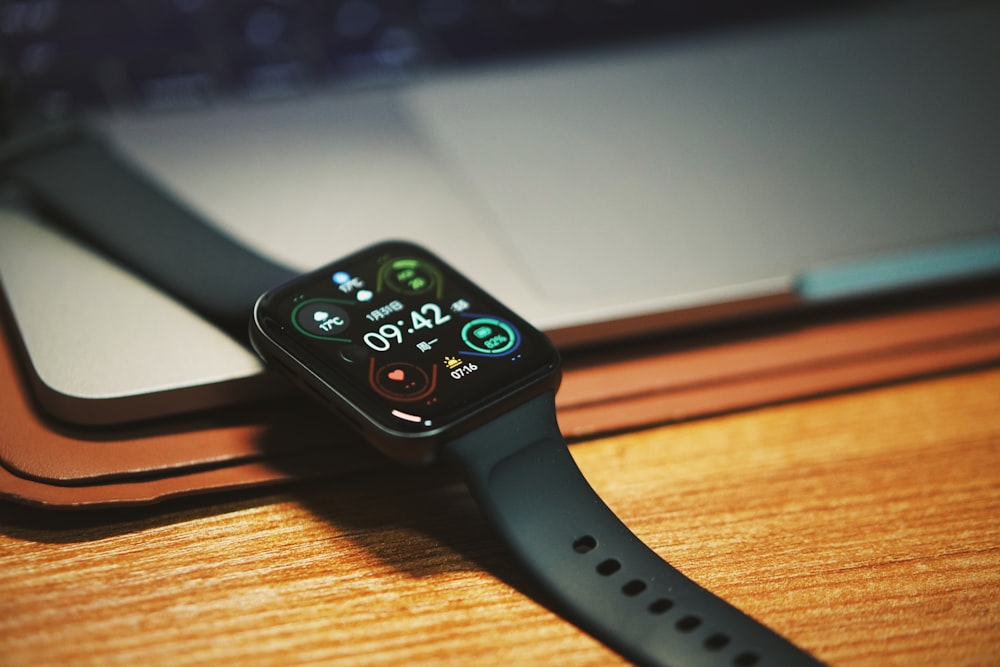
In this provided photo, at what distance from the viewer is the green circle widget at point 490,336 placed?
0.37 m

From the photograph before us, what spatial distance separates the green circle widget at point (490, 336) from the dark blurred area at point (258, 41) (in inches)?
11.0

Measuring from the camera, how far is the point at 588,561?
333 millimetres

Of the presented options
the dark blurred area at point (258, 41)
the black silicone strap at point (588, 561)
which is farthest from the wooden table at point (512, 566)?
the dark blurred area at point (258, 41)

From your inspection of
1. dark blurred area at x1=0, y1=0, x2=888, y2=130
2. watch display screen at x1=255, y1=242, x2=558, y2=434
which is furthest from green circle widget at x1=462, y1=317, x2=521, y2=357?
dark blurred area at x1=0, y1=0, x2=888, y2=130

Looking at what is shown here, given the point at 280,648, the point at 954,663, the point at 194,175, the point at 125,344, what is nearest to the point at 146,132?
the point at 194,175

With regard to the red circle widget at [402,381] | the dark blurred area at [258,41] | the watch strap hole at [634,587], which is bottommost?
the watch strap hole at [634,587]

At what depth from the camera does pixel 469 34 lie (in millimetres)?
653

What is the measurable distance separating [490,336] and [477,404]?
0.12 ft

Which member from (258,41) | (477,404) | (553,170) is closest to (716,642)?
(477,404)

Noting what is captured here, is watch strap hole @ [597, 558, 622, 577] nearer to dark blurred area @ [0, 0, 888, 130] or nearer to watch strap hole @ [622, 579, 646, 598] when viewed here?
watch strap hole @ [622, 579, 646, 598]

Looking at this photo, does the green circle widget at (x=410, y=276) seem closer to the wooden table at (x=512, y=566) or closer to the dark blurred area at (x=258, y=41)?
the wooden table at (x=512, y=566)

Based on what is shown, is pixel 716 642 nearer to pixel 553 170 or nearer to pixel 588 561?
pixel 588 561

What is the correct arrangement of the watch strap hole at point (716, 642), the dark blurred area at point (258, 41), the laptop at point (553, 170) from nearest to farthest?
the watch strap hole at point (716, 642) < the laptop at point (553, 170) < the dark blurred area at point (258, 41)

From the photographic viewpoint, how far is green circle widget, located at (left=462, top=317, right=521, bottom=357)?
0.37 meters
